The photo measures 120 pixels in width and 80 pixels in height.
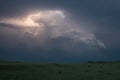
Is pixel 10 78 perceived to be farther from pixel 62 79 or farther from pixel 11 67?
pixel 11 67

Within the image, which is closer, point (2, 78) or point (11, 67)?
point (2, 78)

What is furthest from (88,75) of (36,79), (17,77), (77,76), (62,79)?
(17,77)

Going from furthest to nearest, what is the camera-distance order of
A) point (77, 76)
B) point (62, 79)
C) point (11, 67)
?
point (11, 67), point (77, 76), point (62, 79)

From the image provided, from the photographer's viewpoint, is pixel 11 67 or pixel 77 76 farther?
pixel 11 67

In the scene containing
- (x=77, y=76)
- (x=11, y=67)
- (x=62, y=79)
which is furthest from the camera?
(x=11, y=67)

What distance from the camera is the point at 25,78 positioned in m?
39.3

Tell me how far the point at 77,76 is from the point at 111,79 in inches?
226

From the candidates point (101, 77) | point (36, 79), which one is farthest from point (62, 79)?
point (101, 77)

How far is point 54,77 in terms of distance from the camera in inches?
1578

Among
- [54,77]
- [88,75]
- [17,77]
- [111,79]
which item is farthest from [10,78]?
[111,79]

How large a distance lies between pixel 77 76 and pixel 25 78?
8.72 metres

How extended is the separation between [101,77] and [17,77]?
45.7 feet

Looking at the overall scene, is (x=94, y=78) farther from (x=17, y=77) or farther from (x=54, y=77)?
(x=17, y=77)

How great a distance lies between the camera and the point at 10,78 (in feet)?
127
